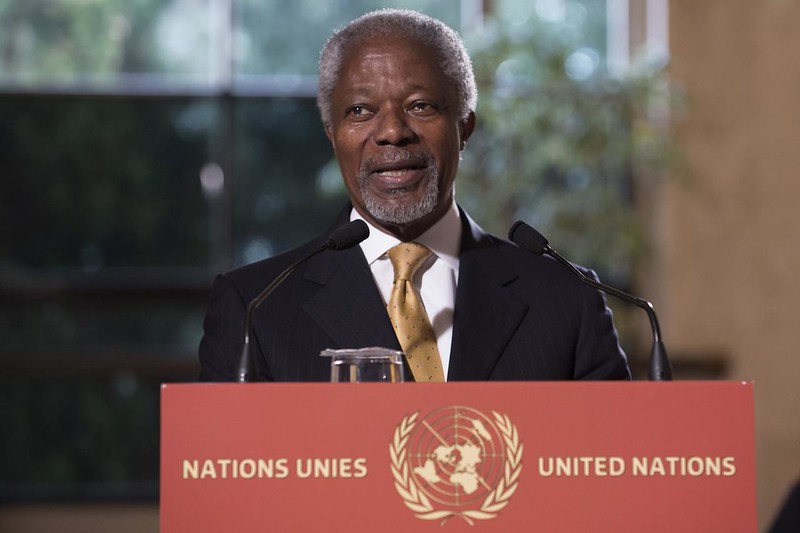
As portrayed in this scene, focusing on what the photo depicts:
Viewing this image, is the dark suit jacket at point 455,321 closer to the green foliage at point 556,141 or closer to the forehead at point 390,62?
the forehead at point 390,62

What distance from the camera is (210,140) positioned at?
659cm

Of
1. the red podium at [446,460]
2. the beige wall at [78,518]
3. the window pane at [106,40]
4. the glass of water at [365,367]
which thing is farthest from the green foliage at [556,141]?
the red podium at [446,460]

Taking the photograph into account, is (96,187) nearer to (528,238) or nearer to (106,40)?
(106,40)

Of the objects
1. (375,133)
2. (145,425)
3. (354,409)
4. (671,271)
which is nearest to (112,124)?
(145,425)

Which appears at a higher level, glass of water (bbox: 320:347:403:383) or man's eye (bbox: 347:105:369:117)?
man's eye (bbox: 347:105:369:117)

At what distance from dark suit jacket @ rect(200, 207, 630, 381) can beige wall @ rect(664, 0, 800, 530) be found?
3783 mm

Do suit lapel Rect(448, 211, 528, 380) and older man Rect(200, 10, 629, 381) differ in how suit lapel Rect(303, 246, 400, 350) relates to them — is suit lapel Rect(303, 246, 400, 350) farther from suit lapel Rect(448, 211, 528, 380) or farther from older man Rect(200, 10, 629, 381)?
suit lapel Rect(448, 211, 528, 380)

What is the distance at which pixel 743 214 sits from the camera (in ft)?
20.3

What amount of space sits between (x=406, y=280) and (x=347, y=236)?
30 centimetres

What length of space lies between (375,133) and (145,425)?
4.62 metres

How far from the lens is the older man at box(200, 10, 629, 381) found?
6.77 feet

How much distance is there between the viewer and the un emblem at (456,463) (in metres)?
1.45

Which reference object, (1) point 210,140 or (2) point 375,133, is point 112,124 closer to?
(1) point 210,140

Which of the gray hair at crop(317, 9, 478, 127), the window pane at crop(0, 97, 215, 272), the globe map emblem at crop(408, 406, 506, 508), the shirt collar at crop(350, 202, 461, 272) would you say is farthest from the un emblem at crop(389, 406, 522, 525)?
the window pane at crop(0, 97, 215, 272)
